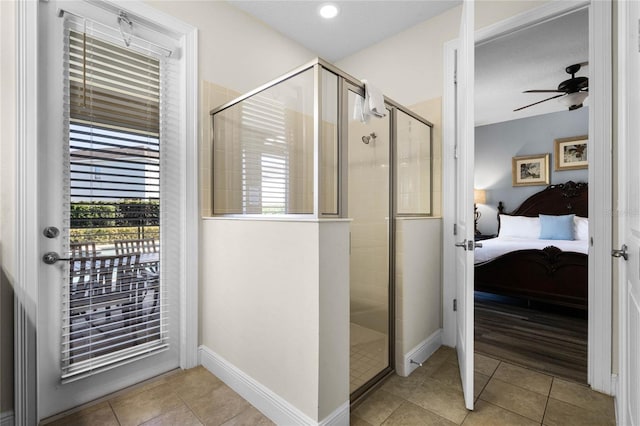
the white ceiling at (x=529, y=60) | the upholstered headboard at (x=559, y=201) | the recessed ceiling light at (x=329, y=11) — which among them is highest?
the white ceiling at (x=529, y=60)

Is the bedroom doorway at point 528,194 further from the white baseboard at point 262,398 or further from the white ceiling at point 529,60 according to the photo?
the white baseboard at point 262,398

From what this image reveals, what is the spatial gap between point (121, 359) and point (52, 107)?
146 centimetres

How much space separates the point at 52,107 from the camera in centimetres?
159

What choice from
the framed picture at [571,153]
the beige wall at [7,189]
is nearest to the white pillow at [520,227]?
the framed picture at [571,153]

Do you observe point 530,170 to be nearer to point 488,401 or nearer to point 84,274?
point 488,401

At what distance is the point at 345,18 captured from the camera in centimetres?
250

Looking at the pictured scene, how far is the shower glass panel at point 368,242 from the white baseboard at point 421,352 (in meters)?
0.12

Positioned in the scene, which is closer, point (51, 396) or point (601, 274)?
point (51, 396)

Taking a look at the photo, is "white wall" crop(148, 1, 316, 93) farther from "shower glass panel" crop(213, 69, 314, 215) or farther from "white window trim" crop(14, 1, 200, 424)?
"white window trim" crop(14, 1, 200, 424)

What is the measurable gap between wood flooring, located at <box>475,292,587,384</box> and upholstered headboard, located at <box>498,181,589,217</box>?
2.16 metres

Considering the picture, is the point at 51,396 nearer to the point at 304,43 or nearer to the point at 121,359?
the point at 121,359

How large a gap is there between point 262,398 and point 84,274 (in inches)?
47.2

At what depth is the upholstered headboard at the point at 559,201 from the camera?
181 inches

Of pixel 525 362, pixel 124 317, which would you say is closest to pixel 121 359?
pixel 124 317
